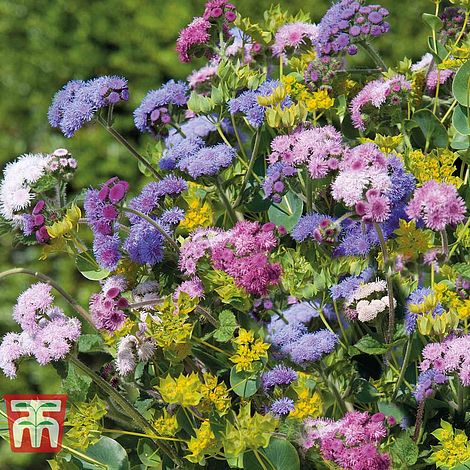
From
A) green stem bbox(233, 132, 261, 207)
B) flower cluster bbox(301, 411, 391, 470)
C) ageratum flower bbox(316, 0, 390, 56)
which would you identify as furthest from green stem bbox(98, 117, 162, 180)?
flower cluster bbox(301, 411, 391, 470)

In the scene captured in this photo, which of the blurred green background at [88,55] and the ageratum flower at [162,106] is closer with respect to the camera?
the ageratum flower at [162,106]

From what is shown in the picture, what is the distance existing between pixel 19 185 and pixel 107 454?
457 millimetres

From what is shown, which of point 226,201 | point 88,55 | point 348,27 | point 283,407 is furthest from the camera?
point 88,55

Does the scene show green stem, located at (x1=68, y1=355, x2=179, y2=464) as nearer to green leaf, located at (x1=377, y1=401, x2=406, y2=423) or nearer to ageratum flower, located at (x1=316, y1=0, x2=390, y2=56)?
green leaf, located at (x1=377, y1=401, x2=406, y2=423)

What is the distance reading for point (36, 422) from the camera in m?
1.64

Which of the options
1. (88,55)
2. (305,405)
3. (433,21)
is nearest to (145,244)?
(305,405)

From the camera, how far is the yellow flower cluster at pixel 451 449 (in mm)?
1446

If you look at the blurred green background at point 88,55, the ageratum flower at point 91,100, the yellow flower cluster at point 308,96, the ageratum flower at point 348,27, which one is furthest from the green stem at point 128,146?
the blurred green background at point 88,55

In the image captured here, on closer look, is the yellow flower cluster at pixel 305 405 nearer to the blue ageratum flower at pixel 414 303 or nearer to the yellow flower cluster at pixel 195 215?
the blue ageratum flower at pixel 414 303

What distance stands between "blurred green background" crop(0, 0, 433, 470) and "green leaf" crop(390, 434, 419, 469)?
6.88ft

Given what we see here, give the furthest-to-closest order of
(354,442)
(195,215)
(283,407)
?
1. (195,215)
2. (283,407)
3. (354,442)

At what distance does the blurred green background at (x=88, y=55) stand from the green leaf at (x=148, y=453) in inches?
72.1

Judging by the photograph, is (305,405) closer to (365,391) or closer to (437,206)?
(365,391)

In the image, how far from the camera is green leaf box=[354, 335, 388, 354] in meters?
1.58
